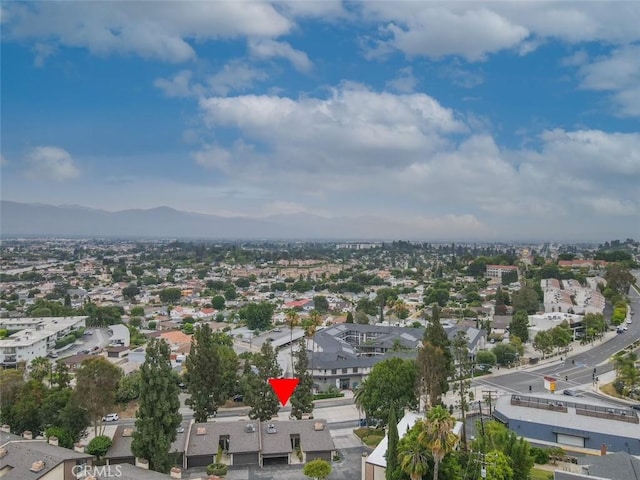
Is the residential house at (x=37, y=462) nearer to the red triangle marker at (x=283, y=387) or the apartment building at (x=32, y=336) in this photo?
the red triangle marker at (x=283, y=387)

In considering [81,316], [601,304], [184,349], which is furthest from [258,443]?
[601,304]

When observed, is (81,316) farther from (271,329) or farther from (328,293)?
(328,293)

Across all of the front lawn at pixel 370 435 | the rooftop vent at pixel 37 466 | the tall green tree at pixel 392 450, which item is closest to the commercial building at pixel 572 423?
the front lawn at pixel 370 435

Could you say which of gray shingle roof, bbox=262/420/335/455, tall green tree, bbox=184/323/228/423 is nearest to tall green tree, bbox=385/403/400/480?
gray shingle roof, bbox=262/420/335/455

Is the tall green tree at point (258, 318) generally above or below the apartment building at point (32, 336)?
above

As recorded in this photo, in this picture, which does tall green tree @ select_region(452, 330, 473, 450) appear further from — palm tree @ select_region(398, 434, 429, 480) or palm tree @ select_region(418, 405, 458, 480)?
palm tree @ select_region(418, 405, 458, 480)
